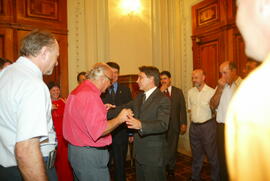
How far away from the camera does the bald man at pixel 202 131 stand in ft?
11.3

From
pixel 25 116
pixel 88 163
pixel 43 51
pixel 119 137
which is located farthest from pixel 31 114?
pixel 119 137

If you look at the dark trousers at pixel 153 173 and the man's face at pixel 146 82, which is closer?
the dark trousers at pixel 153 173

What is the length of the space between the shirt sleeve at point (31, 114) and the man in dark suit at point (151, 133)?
3.49 feet

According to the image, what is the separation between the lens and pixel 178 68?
213 inches

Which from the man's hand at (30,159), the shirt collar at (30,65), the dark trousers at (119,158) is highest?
the shirt collar at (30,65)

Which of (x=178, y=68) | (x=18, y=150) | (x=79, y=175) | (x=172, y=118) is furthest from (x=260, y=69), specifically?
(x=178, y=68)

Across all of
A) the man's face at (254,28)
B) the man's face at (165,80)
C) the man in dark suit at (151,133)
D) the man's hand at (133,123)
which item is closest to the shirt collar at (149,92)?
the man in dark suit at (151,133)

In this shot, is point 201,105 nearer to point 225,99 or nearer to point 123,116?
point 225,99

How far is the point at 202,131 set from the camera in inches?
139

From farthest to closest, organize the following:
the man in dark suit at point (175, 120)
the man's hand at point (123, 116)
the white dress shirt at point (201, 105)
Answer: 1. the man in dark suit at point (175, 120)
2. the white dress shirt at point (201, 105)
3. the man's hand at point (123, 116)

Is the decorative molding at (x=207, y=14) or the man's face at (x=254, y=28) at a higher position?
the decorative molding at (x=207, y=14)

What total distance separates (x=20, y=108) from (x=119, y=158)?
2287 millimetres

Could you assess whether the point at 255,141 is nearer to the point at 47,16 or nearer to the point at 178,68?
the point at 47,16

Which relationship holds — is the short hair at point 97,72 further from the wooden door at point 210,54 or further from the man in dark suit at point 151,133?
the wooden door at point 210,54
